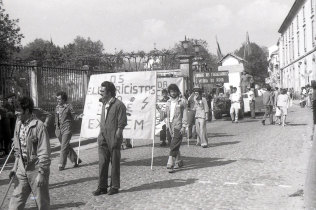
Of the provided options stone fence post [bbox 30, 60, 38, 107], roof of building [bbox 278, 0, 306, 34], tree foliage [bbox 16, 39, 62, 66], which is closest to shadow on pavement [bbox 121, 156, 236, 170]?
Result: stone fence post [bbox 30, 60, 38, 107]

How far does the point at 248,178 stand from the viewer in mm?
7645

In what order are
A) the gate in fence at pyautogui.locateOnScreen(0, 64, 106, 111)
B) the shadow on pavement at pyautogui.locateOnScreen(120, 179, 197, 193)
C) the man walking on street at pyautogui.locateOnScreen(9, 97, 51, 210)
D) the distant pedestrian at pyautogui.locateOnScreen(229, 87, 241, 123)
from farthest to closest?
the distant pedestrian at pyautogui.locateOnScreen(229, 87, 241, 123)
the gate in fence at pyautogui.locateOnScreen(0, 64, 106, 111)
the shadow on pavement at pyautogui.locateOnScreen(120, 179, 197, 193)
the man walking on street at pyautogui.locateOnScreen(9, 97, 51, 210)

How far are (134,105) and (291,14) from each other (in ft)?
164

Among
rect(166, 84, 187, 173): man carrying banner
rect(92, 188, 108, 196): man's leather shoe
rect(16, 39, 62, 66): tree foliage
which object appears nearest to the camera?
rect(92, 188, 108, 196): man's leather shoe

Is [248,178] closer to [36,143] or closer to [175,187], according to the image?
[175,187]

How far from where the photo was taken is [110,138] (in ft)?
22.3

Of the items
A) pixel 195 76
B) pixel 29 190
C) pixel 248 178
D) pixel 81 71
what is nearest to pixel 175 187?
pixel 248 178

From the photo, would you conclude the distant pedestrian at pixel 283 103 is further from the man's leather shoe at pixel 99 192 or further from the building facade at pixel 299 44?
the building facade at pixel 299 44

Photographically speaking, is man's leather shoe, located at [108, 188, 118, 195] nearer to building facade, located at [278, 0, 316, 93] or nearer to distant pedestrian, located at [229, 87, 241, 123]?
distant pedestrian, located at [229, 87, 241, 123]

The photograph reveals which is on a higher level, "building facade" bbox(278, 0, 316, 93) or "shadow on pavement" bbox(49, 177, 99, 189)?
"building facade" bbox(278, 0, 316, 93)

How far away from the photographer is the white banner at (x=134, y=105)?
8.94 m

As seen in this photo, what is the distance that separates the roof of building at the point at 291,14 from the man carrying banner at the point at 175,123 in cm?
4154

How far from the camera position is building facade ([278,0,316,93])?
41.5 meters

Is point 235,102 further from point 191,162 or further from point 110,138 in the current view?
point 110,138
